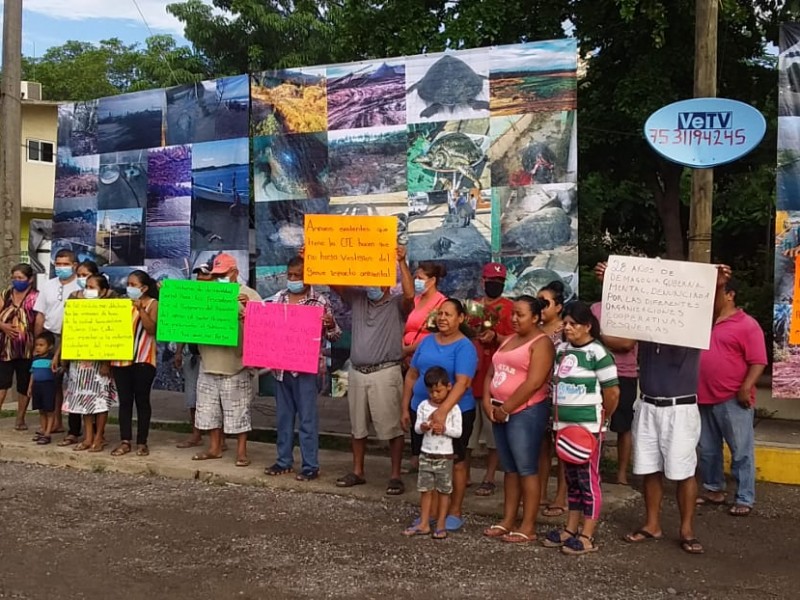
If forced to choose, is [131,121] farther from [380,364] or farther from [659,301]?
[659,301]

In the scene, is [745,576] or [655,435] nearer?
[745,576]

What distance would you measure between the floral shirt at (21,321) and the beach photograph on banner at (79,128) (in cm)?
252

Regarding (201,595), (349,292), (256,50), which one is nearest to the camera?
(201,595)

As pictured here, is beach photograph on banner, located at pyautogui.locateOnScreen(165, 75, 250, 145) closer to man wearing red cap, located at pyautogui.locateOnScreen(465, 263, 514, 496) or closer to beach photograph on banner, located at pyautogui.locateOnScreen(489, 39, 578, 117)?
beach photograph on banner, located at pyautogui.locateOnScreen(489, 39, 578, 117)

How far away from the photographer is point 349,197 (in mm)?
8875

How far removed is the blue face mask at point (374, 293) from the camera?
6816 millimetres

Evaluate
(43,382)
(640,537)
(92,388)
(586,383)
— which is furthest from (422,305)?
(43,382)

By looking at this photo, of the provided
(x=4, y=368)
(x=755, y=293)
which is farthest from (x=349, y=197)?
(x=755, y=293)

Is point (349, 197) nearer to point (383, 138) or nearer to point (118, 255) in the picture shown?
point (383, 138)

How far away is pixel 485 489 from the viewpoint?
687 cm

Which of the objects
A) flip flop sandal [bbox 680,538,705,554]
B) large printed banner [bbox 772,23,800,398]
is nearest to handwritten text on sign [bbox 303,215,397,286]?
flip flop sandal [bbox 680,538,705,554]

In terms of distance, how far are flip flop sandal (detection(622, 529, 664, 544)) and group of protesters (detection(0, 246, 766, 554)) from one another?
0.01 m

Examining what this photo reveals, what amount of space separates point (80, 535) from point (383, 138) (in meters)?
4.68

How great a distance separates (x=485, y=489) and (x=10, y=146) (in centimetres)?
821
